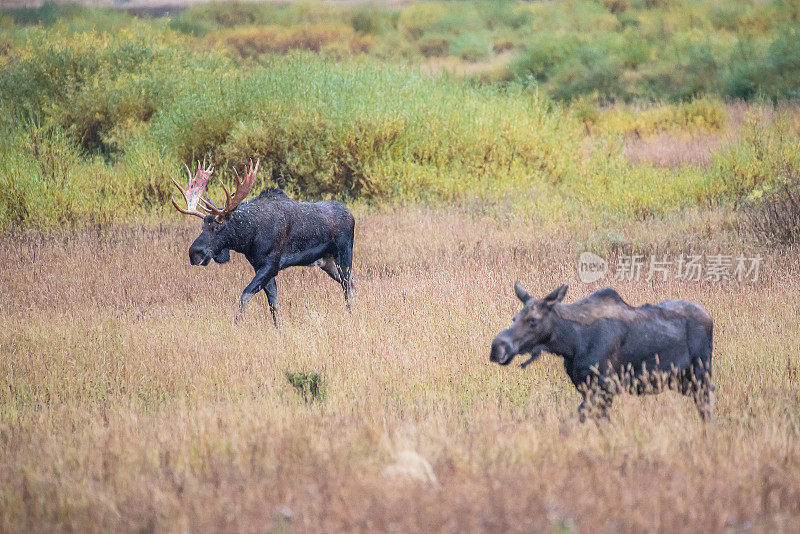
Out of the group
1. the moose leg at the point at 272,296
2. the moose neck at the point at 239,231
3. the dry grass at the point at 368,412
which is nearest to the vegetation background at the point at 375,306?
the dry grass at the point at 368,412

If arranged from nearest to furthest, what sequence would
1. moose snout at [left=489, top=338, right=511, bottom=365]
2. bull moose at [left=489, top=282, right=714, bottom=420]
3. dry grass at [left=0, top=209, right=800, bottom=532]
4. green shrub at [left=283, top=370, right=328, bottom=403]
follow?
dry grass at [left=0, top=209, right=800, bottom=532], moose snout at [left=489, top=338, right=511, bottom=365], bull moose at [left=489, top=282, right=714, bottom=420], green shrub at [left=283, top=370, right=328, bottom=403]

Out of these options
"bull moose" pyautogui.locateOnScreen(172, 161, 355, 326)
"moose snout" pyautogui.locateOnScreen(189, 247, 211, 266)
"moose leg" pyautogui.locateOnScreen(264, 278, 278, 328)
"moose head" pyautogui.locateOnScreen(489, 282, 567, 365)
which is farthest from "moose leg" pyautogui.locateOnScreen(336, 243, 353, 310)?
"moose head" pyautogui.locateOnScreen(489, 282, 567, 365)

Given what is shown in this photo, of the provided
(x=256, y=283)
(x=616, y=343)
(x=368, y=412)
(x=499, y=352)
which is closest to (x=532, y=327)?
(x=499, y=352)

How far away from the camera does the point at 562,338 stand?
5199 millimetres

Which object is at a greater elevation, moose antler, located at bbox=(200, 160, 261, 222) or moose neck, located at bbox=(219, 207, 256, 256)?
moose antler, located at bbox=(200, 160, 261, 222)

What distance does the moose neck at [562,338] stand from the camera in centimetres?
518

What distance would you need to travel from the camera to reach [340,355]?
24.8 ft

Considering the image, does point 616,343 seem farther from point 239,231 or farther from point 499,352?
point 239,231

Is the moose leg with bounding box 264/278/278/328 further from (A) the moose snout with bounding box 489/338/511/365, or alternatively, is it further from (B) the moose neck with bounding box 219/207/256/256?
(A) the moose snout with bounding box 489/338/511/365

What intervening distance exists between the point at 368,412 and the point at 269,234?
3295mm

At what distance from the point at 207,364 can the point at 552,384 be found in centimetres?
301

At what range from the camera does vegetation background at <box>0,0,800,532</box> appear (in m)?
4.29

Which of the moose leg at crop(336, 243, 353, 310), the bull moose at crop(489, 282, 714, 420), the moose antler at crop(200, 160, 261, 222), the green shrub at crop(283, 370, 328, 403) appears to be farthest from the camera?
the moose leg at crop(336, 243, 353, 310)

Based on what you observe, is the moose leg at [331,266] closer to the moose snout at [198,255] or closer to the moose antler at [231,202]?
the moose antler at [231,202]
